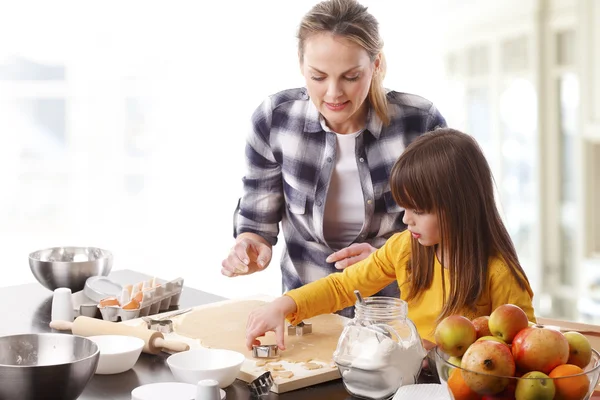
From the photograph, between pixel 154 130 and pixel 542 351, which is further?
pixel 154 130

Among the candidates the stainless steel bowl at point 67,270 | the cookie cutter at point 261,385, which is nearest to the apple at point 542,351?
the cookie cutter at point 261,385

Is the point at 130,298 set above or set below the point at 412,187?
below

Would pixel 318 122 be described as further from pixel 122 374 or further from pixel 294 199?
pixel 122 374

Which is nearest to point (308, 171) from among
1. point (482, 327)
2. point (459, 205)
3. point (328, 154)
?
point (328, 154)

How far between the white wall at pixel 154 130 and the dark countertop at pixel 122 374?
206 centimetres

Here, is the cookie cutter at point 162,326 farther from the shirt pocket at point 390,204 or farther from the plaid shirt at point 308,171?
the shirt pocket at point 390,204

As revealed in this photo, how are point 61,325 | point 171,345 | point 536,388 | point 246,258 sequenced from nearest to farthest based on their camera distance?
point 536,388 < point 171,345 < point 61,325 < point 246,258

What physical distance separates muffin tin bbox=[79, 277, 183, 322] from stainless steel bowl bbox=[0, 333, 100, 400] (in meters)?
0.49

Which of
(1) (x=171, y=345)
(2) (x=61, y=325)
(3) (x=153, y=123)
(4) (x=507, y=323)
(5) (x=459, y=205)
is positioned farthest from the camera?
(3) (x=153, y=123)

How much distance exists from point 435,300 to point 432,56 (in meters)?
3.32

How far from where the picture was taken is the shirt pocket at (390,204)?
2352 millimetres

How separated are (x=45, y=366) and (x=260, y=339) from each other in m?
0.57

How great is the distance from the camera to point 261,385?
150cm

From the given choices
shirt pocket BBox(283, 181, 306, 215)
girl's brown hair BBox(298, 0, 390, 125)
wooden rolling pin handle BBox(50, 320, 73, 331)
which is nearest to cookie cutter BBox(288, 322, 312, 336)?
wooden rolling pin handle BBox(50, 320, 73, 331)
